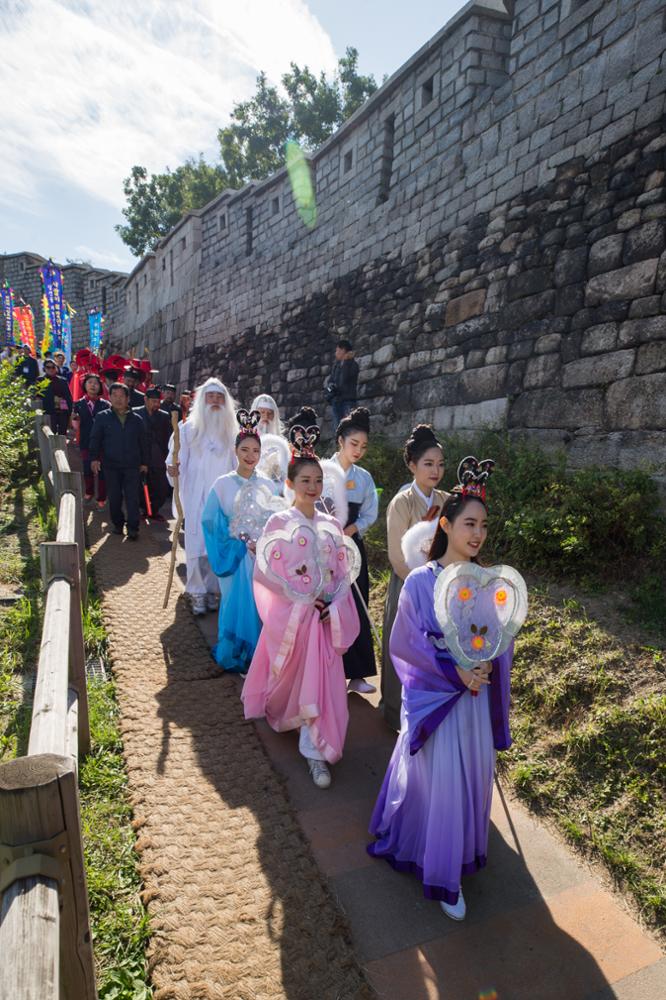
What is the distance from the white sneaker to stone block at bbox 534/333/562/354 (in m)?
4.09

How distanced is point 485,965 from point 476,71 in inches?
349

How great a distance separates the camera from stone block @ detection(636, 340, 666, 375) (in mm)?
5043

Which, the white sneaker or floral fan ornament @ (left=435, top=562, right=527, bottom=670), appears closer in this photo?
floral fan ornament @ (left=435, top=562, right=527, bottom=670)

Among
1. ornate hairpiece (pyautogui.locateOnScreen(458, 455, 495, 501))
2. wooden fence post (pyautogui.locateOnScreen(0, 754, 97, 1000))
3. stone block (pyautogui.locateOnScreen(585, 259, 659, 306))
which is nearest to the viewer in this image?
wooden fence post (pyautogui.locateOnScreen(0, 754, 97, 1000))

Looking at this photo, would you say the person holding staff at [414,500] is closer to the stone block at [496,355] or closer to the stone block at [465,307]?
the stone block at [496,355]

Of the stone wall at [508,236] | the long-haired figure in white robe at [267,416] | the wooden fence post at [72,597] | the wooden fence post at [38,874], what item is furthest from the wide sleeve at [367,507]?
the wooden fence post at [38,874]

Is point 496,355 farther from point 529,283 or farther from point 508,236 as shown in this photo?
point 508,236

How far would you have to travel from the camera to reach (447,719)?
2568 mm

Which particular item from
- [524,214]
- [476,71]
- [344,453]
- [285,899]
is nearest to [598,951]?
[285,899]

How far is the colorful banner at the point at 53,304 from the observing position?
19547 millimetres

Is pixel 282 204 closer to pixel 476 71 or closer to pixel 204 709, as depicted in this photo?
pixel 476 71

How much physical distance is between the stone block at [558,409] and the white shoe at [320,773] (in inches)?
158

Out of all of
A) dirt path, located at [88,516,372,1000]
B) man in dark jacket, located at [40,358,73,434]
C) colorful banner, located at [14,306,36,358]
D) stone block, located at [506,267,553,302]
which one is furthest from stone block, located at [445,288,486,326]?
colorful banner, located at [14,306,36,358]

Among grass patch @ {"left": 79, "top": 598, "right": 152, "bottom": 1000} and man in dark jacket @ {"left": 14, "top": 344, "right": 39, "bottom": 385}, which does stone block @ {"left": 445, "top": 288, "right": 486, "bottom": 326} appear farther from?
man in dark jacket @ {"left": 14, "top": 344, "right": 39, "bottom": 385}
